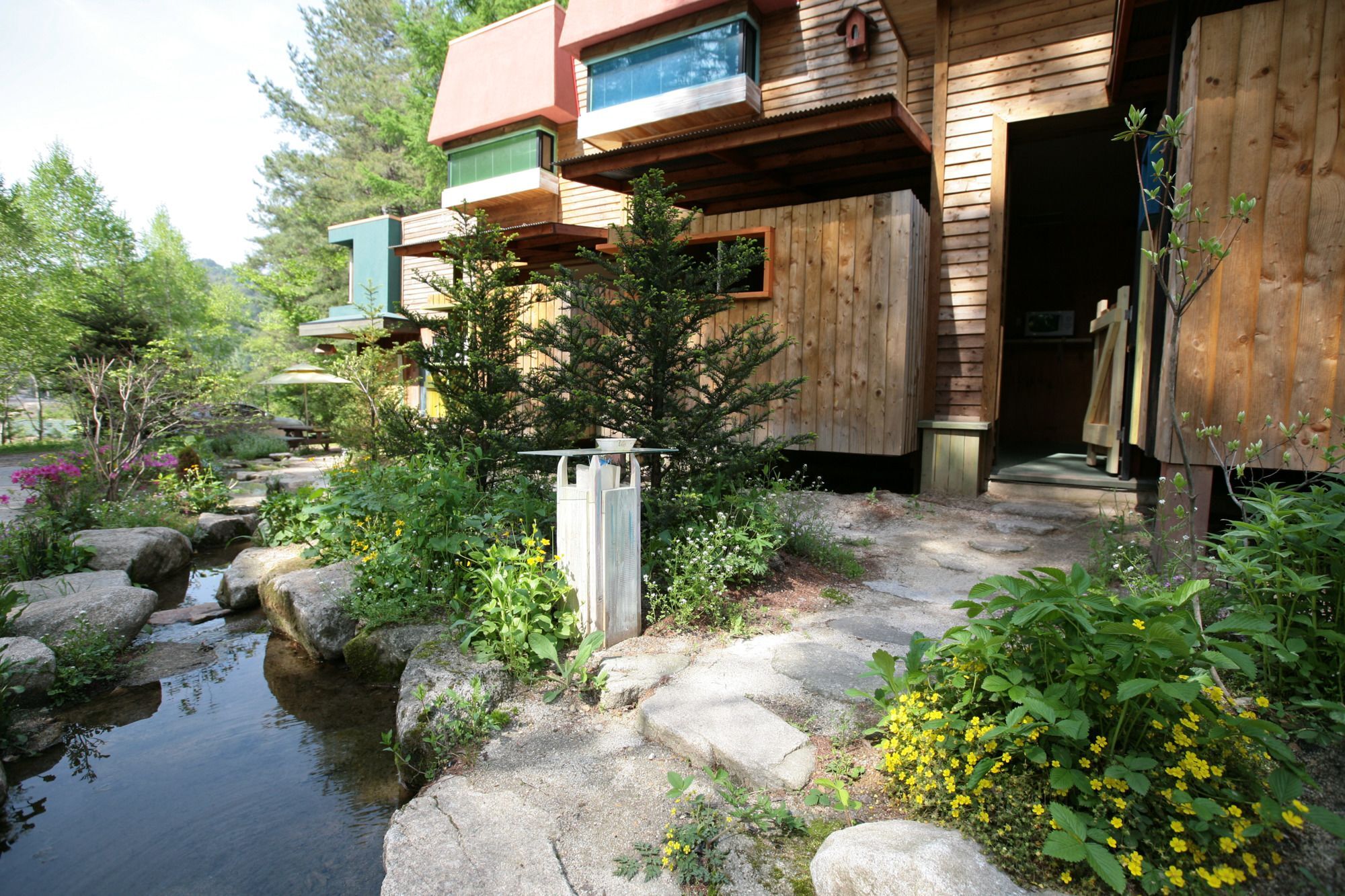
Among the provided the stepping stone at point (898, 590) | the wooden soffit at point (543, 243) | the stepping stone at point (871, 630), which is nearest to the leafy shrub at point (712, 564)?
the stepping stone at point (871, 630)

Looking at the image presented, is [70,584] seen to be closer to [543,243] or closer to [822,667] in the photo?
[822,667]

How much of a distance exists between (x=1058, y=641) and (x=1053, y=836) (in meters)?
0.49

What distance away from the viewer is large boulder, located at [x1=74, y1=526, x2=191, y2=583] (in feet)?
19.9

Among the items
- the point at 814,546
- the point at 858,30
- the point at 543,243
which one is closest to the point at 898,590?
the point at 814,546

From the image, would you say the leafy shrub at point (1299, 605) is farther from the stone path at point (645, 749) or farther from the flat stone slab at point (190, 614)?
the flat stone slab at point (190, 614)

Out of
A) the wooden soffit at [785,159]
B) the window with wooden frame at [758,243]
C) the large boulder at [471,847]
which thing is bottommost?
the large boulder at [471,847]

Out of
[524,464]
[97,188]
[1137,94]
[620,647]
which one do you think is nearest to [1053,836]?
[620,647]

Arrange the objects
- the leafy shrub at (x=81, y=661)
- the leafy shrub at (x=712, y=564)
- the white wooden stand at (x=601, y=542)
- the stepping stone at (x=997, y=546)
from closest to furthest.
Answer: the white wooden stand at (x=601, y=542), the leafy shrub at (x=712, y=564), the leafy shrub at (x=81, y=661), the stepping stone at (x=997, y=546)

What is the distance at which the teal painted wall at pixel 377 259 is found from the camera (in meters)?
18.9

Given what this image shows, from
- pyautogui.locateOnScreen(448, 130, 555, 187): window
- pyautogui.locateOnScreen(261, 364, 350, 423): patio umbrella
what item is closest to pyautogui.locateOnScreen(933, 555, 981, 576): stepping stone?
pyautogui.locateOnScreen(448, 130, 555, 187): window

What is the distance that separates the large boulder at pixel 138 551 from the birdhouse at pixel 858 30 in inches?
378

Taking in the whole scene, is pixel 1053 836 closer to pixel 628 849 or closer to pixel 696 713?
pixel 628 849

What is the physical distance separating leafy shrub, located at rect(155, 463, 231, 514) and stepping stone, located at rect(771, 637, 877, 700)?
8.21 meters

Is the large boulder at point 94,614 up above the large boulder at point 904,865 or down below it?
below
